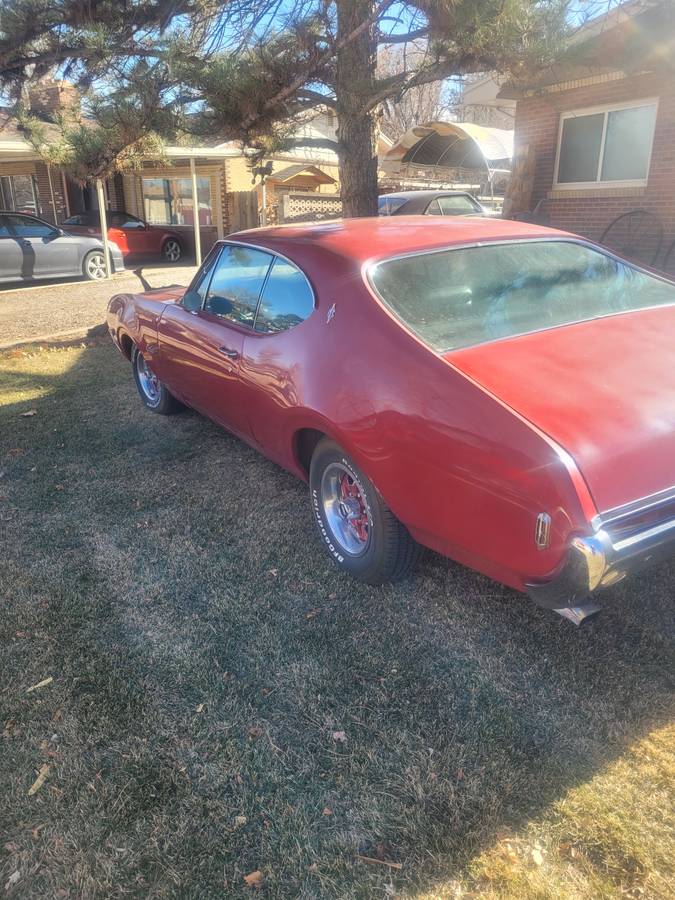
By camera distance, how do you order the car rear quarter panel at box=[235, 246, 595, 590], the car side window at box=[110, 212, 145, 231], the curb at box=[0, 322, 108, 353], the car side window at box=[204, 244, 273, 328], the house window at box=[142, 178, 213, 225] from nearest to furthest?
1. the car rear quarter panel at box=[235, 246, 595, 590]
2. the car side window at box=[204, 244, 273, 328]
3. the curb at box=[0, 322, 108, 353]
4. the car side window at box=[110, 212, 145, 231]
5. the house window at box=[142, 178, 213, 225]

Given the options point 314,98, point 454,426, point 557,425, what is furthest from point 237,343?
point 314,98

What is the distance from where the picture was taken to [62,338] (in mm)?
9000

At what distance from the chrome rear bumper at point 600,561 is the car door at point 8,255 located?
13.7m

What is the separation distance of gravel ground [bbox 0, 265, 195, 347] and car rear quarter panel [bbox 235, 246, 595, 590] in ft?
23.1

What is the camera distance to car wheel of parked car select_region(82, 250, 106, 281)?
48.0ft

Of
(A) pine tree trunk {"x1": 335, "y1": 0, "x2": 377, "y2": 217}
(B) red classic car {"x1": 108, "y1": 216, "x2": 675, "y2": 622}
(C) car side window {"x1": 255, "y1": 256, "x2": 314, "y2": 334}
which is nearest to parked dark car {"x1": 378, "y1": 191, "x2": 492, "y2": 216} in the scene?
(A) pine tree trunk {"x1": 335, "y1": 0, "x2": 377, "y2": 217}

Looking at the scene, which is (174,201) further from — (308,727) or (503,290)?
(308,727)

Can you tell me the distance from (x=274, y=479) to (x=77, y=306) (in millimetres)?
8708

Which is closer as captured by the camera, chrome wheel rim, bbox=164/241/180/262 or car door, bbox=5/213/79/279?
car door, bbox=5/213/79/279

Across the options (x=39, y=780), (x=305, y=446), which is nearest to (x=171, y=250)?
(x=305, y=446)

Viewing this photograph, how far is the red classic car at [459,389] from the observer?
2.15 m

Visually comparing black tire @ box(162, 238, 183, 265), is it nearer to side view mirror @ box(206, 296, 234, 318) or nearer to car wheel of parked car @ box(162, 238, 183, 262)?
car wheel of parked car @ box(162, 238, 183, 262)

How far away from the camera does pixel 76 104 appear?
6.61m

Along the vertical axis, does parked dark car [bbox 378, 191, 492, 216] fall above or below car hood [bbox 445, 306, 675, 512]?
above
